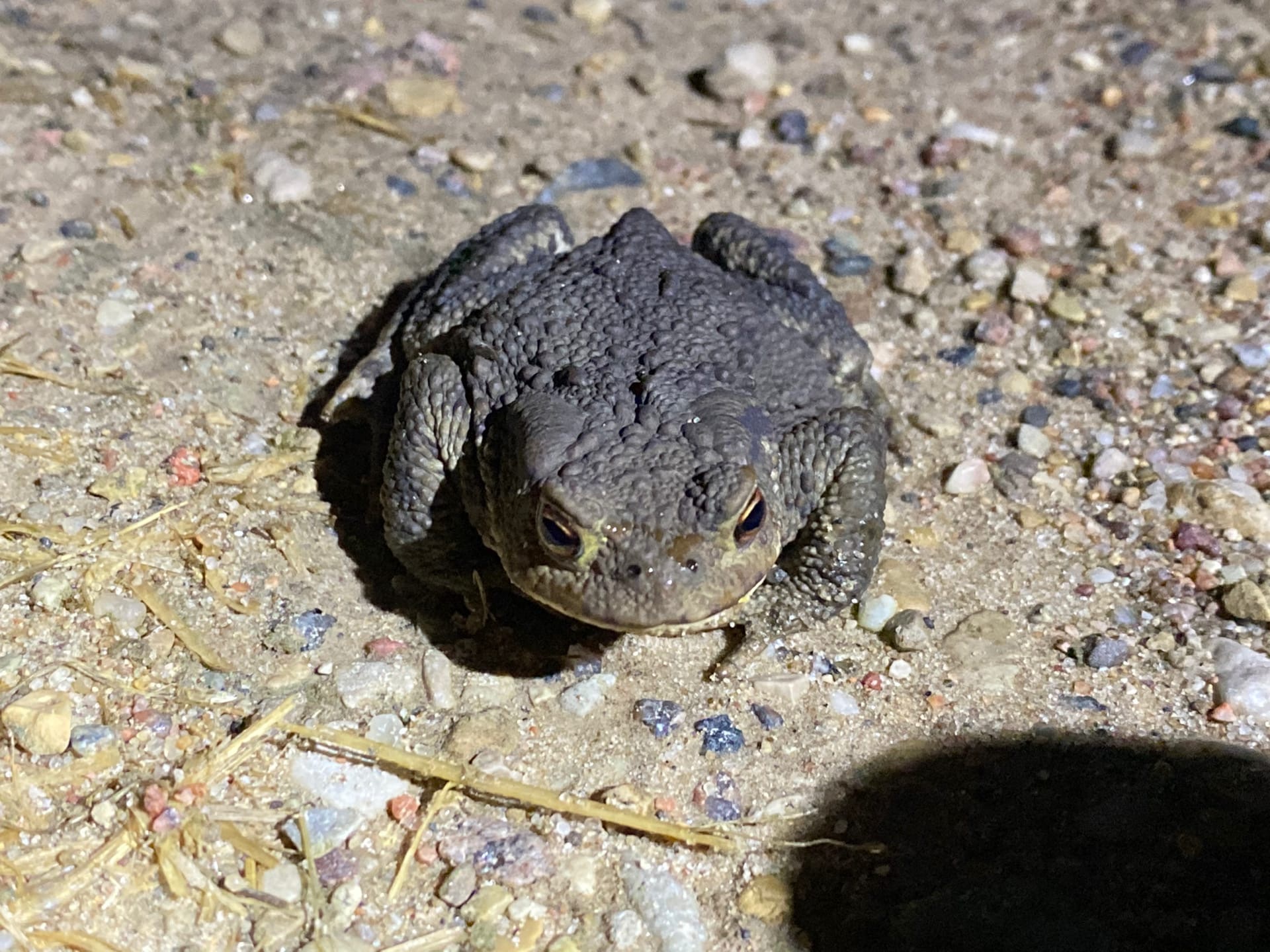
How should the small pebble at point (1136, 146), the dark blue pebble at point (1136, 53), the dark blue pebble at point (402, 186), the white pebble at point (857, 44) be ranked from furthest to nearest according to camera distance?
1. the white pebble at point (857, 44)
2. the dark blue pebble at point (1136, 53)
3. the small pebble at point (1136, 146)
4. the dark blue pebble at point (402, 186)

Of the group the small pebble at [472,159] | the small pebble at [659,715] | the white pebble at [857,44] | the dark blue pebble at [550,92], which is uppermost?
the white pebble at [857,44]

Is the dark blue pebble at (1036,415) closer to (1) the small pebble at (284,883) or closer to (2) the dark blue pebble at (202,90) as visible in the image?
(1) the small pebble at (284,883)

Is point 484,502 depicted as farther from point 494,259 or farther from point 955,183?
point 955,183

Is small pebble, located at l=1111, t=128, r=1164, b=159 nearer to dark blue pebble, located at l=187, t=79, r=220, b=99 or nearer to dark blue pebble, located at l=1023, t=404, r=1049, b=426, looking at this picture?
dark blue pebble, located at l=1023, t=404, r=1049, b=426

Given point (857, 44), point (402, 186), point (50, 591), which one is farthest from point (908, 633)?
point (857, 44)

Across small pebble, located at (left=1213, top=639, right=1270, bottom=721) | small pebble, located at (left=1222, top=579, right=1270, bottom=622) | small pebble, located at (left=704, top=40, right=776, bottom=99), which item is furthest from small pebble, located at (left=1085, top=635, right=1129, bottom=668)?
small pebble, located at (left=704, top=40, right=776, bottom=99)

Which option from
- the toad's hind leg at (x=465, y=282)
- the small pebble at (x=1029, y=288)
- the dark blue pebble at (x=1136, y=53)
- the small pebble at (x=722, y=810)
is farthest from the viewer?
the dark blue pebble at (x=1136, y=53)

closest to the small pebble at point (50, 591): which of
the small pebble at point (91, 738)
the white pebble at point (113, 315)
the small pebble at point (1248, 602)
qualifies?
the small pebble at point (91, 738)

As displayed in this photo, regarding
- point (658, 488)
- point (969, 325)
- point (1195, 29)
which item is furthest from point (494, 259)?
point (1195, 29)
